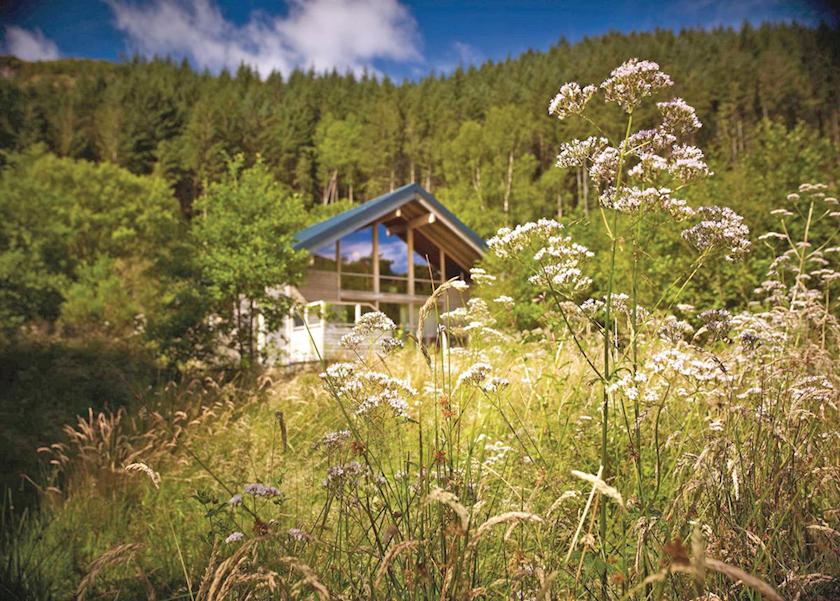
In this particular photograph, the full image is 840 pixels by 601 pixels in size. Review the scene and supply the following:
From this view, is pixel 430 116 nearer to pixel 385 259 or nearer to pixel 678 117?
pixel 385 259

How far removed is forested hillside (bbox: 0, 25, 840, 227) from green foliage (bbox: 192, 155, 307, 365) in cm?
2358

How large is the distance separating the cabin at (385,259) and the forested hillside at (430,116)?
42.7ft

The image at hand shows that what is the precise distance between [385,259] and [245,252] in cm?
1059

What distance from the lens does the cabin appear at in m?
19.4

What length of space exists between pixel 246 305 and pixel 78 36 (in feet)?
125

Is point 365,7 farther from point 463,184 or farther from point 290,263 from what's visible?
point 463,184

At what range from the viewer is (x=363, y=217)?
1908 centimetres

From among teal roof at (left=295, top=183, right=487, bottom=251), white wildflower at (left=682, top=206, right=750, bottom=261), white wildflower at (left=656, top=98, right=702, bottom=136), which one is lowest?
white wildflower at (left=682, top=206, right=750, bottom=261)

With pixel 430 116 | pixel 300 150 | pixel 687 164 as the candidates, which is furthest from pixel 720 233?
pixel 300 150

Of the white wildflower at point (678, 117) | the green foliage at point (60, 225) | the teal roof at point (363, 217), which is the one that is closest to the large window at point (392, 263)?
the teal roof at point (363, 217)

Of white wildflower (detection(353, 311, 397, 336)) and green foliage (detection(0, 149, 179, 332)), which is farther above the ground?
green foliage (detection(0, 149, 179, 332))

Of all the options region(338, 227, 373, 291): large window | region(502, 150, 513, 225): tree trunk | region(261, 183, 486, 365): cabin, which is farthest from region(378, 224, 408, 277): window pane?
region(502, 150, 513, 225): tree trunk

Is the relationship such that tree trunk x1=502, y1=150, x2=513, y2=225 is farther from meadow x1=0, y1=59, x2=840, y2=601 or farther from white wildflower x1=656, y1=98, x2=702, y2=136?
white wildflower x1=656, y1=98, x2=702, y2=136

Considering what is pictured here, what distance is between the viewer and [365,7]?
33.5 ft
